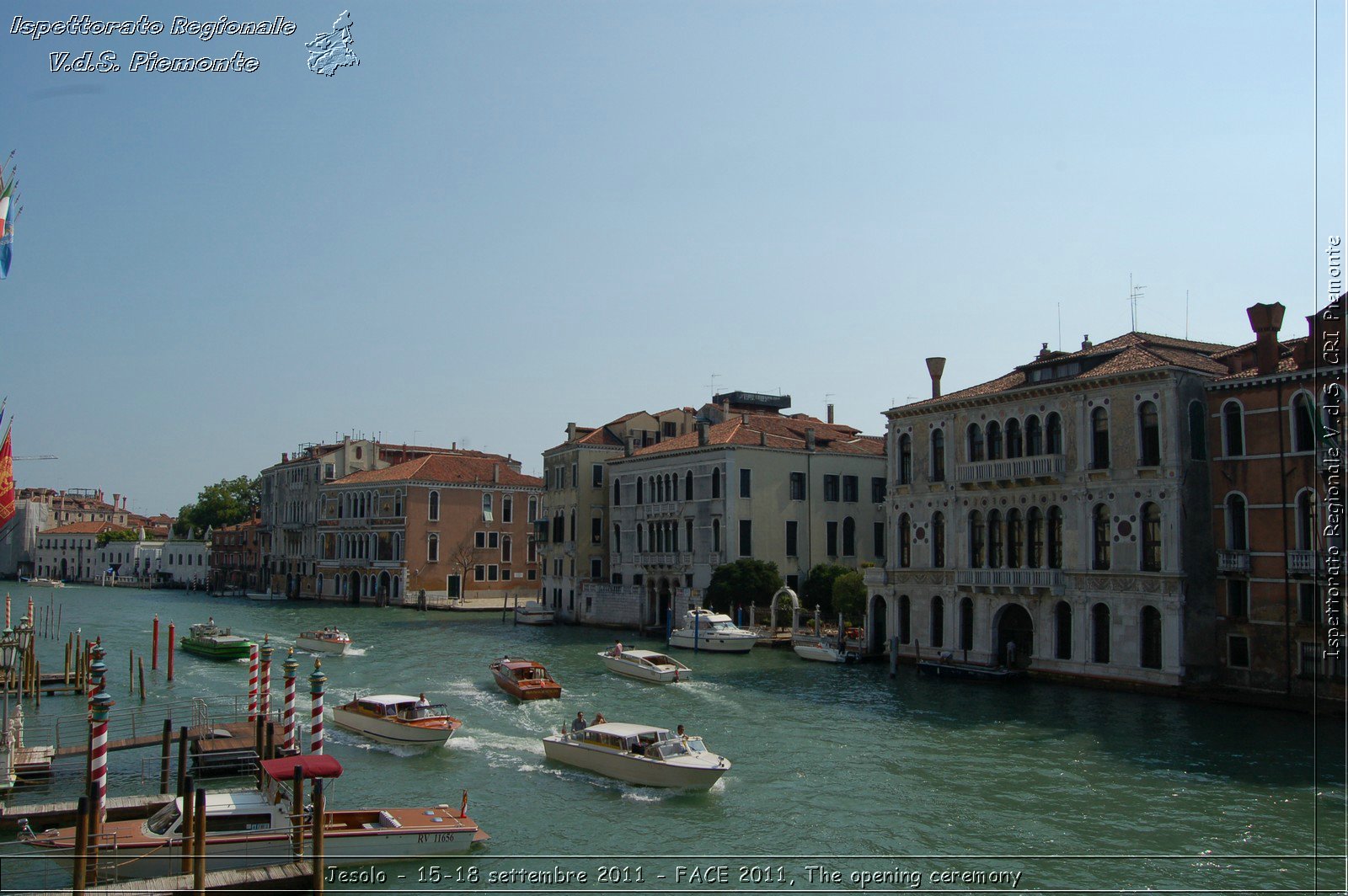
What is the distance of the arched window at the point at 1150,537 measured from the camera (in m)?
26.7

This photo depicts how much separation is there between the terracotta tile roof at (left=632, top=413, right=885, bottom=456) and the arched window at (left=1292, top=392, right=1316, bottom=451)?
21.5 m

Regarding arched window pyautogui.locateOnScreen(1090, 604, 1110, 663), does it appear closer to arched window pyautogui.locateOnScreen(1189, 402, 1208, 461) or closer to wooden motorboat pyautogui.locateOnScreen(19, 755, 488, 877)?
arched window pyautogui.locateOnScreen(1189, 402, 1208, 461)

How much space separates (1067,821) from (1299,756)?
22.4ft

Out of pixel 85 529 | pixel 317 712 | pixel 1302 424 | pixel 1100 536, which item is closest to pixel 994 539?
pixel 1100 536

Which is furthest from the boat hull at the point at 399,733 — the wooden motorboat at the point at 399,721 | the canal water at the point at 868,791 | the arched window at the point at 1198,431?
the arched window at the point at 1198,431

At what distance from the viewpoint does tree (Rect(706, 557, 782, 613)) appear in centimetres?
4031

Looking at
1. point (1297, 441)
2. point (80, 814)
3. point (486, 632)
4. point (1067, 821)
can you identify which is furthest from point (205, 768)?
point (486, 632)

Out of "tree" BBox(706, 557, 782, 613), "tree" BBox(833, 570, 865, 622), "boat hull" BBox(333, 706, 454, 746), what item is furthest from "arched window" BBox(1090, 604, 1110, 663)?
"boat hull" BBox(333, 706, 454, 746)

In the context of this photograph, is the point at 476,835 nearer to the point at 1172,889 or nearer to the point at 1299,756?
the point at 1172,889

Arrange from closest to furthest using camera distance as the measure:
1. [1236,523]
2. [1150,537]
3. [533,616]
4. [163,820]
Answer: [163,820] → [1236,523] → [1150,537] → [533,616]

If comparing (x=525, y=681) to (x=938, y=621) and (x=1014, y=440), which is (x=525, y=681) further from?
(x=1014, y=440)

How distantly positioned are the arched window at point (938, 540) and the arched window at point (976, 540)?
3.58ft

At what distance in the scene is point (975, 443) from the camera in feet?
104

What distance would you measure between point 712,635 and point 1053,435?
13.6m
